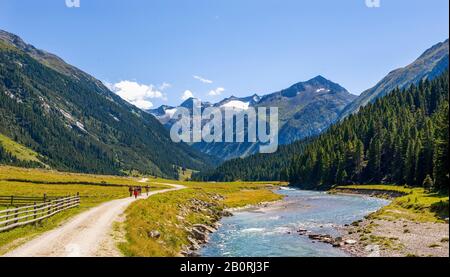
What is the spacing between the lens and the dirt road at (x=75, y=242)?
25938 mm

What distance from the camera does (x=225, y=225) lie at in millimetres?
60219

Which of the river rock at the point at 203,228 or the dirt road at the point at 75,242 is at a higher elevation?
the dirt road at the point at 75,242

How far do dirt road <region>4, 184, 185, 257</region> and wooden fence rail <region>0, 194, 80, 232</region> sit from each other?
381 cm

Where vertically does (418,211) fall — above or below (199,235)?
above

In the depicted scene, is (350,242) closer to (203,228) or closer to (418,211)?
(203,228)

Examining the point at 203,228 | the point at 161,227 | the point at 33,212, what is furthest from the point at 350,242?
the point at 33,212

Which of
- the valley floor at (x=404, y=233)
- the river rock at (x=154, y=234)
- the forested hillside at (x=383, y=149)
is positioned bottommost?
the valley floor at (x=404, y=233)

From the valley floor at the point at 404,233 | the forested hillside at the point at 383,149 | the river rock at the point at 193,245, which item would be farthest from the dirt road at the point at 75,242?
the forested hillside at the point at 383,149

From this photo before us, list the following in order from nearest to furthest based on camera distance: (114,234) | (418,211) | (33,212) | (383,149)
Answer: (114,234) → (33,212) → (418,211) → (383,149)

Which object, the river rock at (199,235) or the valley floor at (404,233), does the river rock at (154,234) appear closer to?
the river rock at (199,235)

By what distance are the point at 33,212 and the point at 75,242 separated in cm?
1880

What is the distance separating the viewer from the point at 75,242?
29594 mm

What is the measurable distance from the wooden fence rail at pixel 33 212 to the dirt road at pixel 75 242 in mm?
3806
